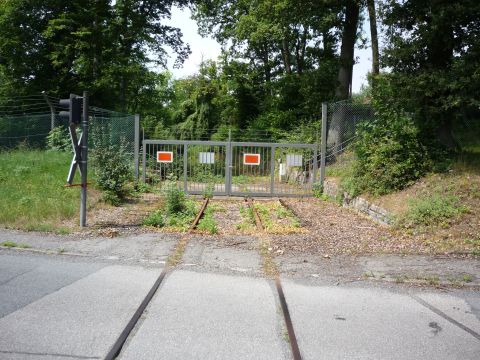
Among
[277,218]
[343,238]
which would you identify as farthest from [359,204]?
[343,238]

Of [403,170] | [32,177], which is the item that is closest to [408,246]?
[403,170]

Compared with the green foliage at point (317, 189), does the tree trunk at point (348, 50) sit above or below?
above

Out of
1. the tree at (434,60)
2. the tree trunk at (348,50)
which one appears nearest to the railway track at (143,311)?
the tree at (434,60)

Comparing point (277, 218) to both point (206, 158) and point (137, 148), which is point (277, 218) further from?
point (137, 148)

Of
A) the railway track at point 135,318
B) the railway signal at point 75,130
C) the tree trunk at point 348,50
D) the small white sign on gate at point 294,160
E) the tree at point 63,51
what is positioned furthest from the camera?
the tree at point 63,51

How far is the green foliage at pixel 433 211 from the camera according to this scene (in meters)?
9.92

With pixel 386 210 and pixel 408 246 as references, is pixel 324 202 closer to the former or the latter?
pixel 386 210

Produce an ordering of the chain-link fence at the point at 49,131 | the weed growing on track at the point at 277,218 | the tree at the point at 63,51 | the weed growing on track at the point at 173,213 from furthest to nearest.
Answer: the tree at the point at 63,51 → the chain-link fence at the point at 49,131 → the weed growing on track at the point at 173,213 → the weed growing on track at the point at 277,218

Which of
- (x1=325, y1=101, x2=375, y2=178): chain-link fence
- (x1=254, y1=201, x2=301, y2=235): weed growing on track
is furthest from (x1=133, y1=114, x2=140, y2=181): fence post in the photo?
(x1=325, y1=101, x2=375, y2=178): chain-link fence

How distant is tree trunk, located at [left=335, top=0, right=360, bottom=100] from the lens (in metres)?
21.5

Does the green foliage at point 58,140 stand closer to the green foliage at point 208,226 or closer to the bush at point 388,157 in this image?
the green foliage at point 208,226

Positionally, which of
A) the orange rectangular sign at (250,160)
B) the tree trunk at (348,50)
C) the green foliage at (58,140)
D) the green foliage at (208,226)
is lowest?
the green foliage at (208,226)

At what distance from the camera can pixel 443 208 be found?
10.1m

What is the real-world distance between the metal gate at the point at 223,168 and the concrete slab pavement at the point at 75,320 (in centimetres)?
1163
